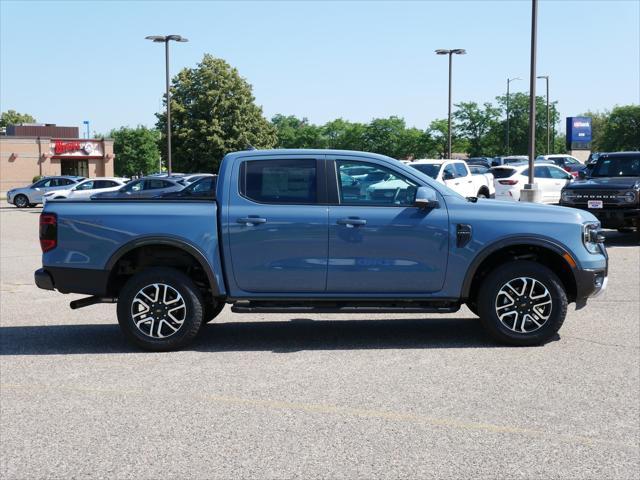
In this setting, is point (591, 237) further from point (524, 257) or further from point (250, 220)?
point (250, 220)

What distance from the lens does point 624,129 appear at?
9606 cm

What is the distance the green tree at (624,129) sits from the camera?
95000 mm

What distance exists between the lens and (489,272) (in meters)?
7.72

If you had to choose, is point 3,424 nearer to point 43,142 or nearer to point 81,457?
point 81,457

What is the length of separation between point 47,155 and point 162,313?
247ft

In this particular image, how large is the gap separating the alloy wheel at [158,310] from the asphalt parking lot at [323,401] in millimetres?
243

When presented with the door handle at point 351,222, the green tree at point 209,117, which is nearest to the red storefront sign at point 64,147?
the green tree at point 209,117

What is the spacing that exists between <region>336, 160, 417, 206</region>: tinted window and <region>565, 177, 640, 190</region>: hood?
1074 cm

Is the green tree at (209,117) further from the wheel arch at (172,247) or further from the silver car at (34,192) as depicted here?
the wheel arch at (172,247)

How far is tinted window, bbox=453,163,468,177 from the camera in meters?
25.2

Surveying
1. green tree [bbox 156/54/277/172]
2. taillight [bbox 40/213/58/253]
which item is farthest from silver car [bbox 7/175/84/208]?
taillight [bbox 40/213/58/253]

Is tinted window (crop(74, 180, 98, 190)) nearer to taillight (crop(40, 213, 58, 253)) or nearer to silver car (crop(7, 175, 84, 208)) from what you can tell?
silver car (crop(7, 175, 84, 208))

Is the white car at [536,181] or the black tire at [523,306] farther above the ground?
the white car at [536,181]

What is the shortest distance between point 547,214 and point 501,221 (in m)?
0.49
